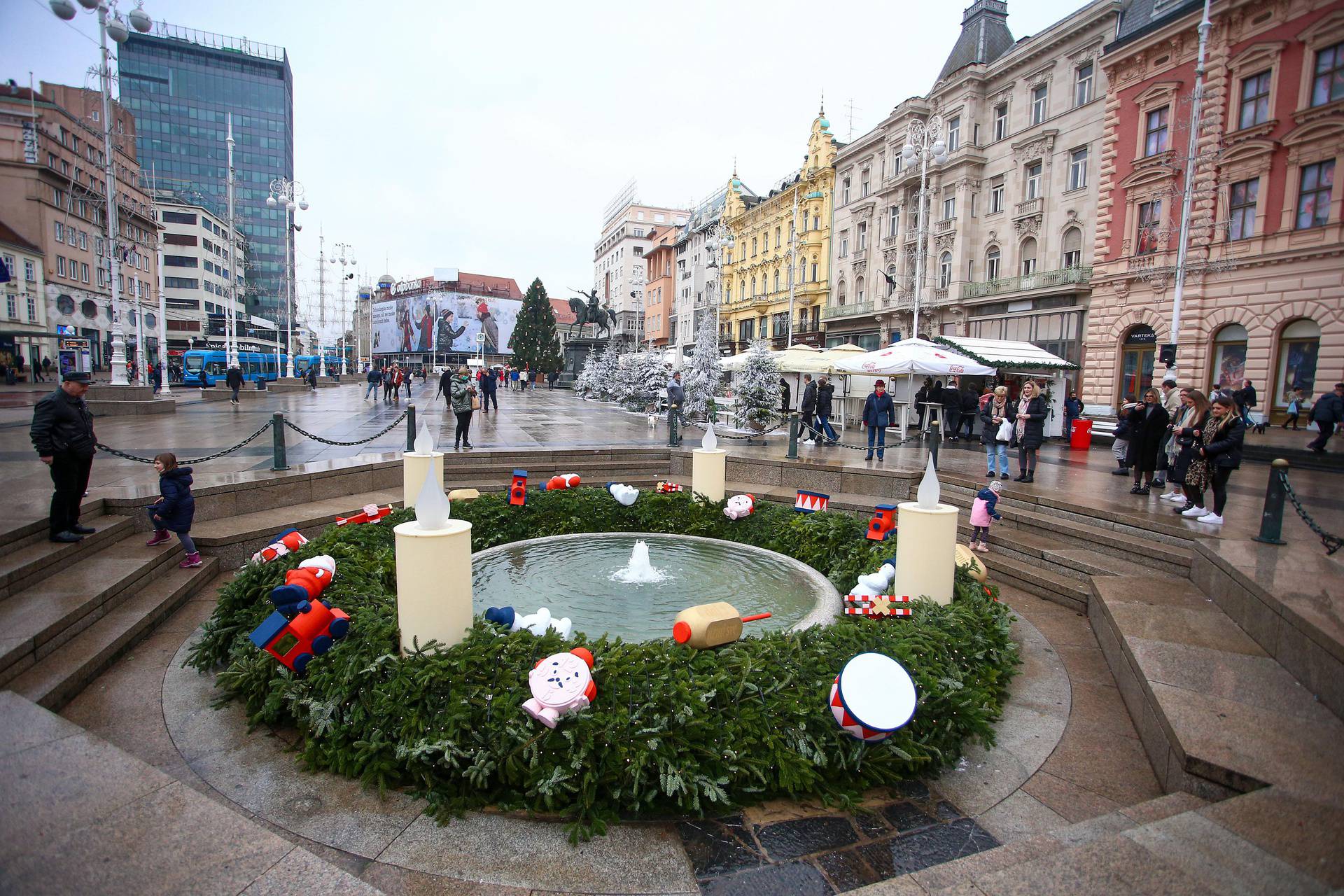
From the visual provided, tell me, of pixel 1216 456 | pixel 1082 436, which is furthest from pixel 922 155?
pixel 1216 456

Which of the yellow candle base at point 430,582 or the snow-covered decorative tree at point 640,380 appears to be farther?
the snow-covered decorative tree at point 640,380

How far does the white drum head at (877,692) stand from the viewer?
3602 millimetres

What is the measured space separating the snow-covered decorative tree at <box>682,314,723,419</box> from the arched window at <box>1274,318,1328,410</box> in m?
15.7

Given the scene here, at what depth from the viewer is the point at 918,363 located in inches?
605

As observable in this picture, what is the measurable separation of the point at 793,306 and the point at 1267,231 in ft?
101

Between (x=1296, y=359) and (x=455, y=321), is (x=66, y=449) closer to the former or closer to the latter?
(x=1296, y=359)

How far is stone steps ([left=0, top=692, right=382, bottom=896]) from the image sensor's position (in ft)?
8.02

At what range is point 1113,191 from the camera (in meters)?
25.0

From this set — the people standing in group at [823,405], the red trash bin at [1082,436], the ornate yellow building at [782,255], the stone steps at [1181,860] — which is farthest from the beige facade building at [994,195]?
the stone steps at [1181,860]

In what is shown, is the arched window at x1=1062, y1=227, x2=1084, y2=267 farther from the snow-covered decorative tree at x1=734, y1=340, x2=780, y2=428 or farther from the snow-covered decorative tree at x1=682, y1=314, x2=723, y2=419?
the snow-covered decorative tree at x1=734, y1=340, x2=780, y2=428

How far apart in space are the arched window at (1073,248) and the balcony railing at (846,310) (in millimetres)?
11585

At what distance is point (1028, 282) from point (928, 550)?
2856 cm

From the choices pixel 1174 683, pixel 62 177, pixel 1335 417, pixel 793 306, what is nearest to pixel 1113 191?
pixel 1335 417

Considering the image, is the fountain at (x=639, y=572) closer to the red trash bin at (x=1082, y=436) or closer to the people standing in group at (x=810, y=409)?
the people standing in group at (x=810, y=409)
